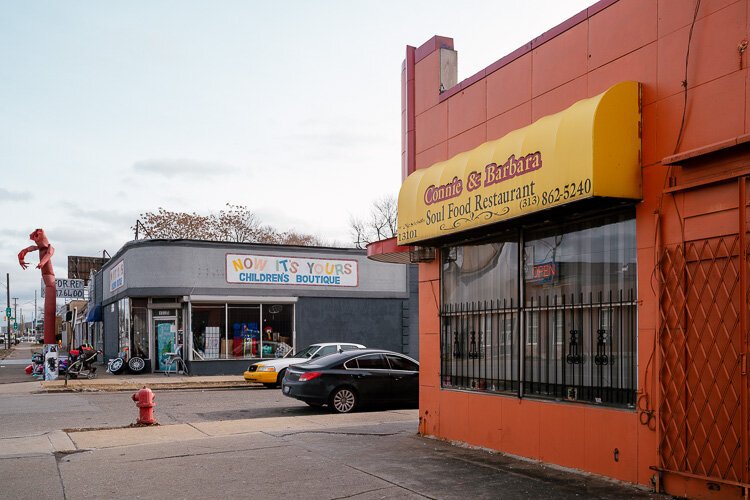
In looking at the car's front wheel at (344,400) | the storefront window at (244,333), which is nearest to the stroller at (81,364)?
the storefront window at (244,333)

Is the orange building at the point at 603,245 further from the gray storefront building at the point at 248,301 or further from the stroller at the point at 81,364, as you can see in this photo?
the stroller at the point at 81,364

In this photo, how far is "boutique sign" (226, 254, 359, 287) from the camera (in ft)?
92.2

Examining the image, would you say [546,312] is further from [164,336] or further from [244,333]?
[164,336]

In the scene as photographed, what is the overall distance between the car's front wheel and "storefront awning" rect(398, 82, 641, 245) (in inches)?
243

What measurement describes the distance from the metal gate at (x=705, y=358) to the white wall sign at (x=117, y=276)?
84.2ft

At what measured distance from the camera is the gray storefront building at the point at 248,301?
89.9ft

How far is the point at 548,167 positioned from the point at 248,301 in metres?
21.4

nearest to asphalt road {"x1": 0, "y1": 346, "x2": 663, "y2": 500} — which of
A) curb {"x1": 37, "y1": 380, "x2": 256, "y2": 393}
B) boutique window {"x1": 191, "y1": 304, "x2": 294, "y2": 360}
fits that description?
curb {"x1": 37, "y1": 380, "x2": 256, "y2": 393}

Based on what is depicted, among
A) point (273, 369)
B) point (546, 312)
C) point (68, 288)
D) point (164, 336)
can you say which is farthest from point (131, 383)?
point (68, 288)

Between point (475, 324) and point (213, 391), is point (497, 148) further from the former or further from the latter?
point (213, 391)

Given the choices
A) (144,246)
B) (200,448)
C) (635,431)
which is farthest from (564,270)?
(144,246)

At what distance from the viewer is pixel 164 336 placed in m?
28.5

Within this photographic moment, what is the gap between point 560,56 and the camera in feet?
29.5

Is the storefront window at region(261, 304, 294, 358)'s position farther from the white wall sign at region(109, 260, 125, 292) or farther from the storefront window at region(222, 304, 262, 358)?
the white wall sign at region(109, 260, 125, 292)
